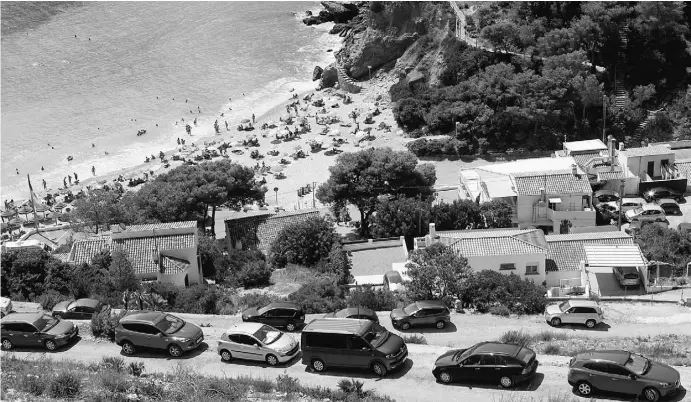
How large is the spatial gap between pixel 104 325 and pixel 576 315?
1624 centimetres

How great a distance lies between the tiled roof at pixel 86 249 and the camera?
38.8 meters

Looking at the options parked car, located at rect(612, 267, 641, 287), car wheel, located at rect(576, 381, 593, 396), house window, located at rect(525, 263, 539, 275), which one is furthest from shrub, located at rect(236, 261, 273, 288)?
car wheel, located at rect(576, 381, 593, 396)

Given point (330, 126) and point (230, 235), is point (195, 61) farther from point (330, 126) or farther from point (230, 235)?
point (230, 235)

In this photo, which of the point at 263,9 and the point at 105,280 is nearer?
the point at 105,280

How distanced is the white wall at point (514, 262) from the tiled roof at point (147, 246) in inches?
498

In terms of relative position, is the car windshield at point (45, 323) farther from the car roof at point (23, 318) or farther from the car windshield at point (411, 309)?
the car windshield at point (411, 309)

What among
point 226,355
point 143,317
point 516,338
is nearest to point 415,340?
point 516,338

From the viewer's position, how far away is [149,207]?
46.5m

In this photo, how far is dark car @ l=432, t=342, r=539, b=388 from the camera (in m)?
23.2

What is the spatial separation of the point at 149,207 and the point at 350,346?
2468 cm

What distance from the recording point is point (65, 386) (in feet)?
76.5

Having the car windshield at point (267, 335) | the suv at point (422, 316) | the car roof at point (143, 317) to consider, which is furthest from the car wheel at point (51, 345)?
the suv at point (422, 316)

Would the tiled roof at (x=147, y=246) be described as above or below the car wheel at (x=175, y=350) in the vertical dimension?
above

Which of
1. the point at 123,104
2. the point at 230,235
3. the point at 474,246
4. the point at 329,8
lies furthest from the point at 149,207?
the point at 329,8
